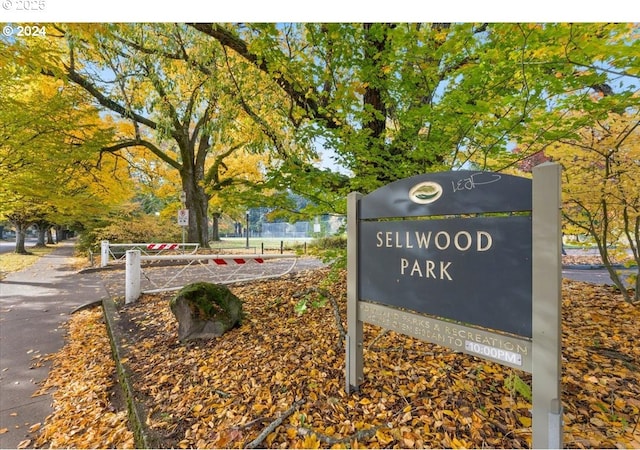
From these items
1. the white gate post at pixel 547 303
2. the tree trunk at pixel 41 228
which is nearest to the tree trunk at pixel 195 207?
the white gate post at pixel 547 303

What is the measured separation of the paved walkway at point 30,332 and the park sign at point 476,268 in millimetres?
3547

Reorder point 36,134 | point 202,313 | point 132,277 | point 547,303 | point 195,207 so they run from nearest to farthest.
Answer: point 547,303
point 202,313
point 132,277
point 36,134
point 195,207

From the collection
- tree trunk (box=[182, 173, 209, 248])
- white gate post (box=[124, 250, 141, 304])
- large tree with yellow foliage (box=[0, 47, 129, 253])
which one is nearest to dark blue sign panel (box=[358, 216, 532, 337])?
white gate post (box=[124, 250, 141, 304])

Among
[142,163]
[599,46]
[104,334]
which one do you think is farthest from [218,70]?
[142,163]

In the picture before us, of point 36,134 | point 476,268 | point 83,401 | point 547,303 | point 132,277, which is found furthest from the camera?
point 36,134

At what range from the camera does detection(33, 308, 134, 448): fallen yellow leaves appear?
2.51 meters

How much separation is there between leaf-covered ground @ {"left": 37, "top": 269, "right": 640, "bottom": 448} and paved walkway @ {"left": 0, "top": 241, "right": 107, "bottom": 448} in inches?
12.1

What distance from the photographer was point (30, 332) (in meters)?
4.96

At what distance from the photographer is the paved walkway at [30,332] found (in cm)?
294

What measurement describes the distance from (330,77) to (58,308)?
7.30m

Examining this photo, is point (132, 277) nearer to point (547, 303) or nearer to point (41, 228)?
point (547, 303)

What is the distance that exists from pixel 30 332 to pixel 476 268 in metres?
6.95

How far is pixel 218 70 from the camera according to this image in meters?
5.65

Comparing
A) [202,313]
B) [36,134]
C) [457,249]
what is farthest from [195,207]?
[457,249]
